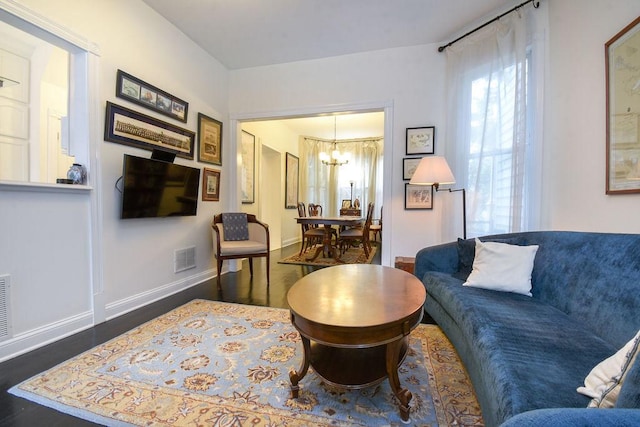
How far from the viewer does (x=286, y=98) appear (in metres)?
3.84

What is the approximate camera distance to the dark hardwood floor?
1285 millimetres

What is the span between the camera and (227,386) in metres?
1.50

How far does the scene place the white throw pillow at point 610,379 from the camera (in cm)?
74

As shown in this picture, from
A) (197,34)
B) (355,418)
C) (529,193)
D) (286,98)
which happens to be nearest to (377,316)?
(355,418)

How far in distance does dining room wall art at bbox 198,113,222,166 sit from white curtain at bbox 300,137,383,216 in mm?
3586

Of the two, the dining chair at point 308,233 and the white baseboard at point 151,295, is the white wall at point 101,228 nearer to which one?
the white baseboard at point 151,295

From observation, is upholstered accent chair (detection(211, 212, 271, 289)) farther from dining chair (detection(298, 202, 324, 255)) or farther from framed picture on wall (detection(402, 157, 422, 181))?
framed picture on wall (detection(402, 157, 422, 181))

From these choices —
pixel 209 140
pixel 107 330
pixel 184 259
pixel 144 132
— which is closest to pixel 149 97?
pixel 144 132

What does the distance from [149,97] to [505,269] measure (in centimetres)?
356

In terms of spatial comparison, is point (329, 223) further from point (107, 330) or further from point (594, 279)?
point (594, 279)

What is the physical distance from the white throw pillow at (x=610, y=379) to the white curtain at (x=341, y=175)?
6611mm

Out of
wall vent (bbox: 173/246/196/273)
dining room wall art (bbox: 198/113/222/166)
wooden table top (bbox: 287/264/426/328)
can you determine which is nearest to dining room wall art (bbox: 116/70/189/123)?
dining room wall art (bbox: 198/113/222/166)

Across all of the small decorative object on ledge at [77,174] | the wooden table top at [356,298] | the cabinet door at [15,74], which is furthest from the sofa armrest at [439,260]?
the cabinet door at [15,74]

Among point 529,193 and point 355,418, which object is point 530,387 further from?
point 529,193
